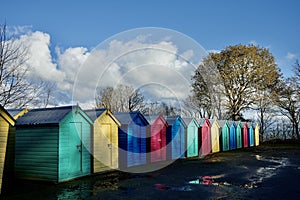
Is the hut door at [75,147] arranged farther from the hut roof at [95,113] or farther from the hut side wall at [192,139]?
the hut side wall at [192,139]

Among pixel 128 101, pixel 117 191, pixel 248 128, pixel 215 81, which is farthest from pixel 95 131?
pixel 128 101

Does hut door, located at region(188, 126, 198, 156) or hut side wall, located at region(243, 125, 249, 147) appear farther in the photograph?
hut side wall, located at region(243, 125, 249, 147)

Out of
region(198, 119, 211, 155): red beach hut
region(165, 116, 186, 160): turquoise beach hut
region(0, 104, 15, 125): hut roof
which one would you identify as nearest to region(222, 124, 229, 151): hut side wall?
region(198, 119, 211, 155): red beach hut

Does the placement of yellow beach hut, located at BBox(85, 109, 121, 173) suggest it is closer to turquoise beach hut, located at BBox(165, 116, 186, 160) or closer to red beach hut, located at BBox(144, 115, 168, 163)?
red beach hut, located at BBox(144, 115, 168, 163)

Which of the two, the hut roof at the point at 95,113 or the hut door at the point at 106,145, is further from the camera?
the hut door at the point at 106,145

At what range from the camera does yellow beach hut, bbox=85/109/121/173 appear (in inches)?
569

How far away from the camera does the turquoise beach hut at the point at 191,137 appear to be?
76.6ft

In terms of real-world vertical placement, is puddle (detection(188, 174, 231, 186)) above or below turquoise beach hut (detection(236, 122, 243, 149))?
below

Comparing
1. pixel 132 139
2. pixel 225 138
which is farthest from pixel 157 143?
pixel 225 138

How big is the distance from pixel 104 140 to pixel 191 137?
34.5ft

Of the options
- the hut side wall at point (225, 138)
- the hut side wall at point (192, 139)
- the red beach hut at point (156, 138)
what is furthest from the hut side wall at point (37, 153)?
the hut side wall at point (225, 138)

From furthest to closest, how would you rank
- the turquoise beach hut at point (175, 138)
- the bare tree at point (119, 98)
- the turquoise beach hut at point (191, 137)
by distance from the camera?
1. the bare tree at point (119, 98)
2. the turquoise beach hut at point (191, 137)
3. the turquoise beach hut at point (175, 138)

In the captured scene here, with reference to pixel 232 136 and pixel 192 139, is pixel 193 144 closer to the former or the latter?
pixel 192 139

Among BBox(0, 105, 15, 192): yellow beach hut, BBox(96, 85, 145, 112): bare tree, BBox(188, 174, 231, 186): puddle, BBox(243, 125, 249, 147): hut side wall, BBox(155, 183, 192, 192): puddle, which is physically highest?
BBox(96, 85, 145, 112): bare tree
